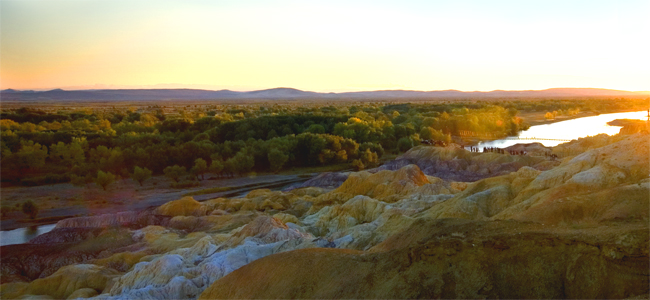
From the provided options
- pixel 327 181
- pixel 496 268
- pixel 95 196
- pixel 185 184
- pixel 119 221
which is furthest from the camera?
pixel 185 184

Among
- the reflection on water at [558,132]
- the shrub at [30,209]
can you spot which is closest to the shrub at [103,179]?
the shrub at [30,209]

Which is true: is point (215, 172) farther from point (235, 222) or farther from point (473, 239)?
point (473, 239)

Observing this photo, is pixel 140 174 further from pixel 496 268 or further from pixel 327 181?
pixel 496 268

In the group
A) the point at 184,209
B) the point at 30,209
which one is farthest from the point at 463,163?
the point at 30,209

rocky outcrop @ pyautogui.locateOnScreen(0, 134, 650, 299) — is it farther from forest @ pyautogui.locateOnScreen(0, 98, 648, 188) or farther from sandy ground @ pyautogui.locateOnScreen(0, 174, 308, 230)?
forest @ pyautogui.locateOnScreen(0, 98, 648, 188)

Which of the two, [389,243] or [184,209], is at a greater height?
[389,243]

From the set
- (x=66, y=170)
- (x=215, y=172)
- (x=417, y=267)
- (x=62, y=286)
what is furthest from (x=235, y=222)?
(x=66, y=170)
